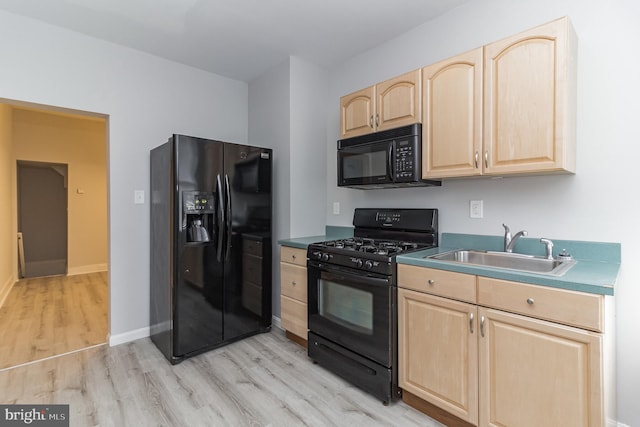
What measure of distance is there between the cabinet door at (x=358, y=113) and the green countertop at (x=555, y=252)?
1.01 metres

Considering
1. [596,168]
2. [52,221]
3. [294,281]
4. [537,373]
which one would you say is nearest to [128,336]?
[294,281]

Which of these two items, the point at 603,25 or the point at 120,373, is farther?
the point at 120,373

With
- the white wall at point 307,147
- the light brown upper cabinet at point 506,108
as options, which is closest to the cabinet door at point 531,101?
the light brown upper cabinet at point 506,108

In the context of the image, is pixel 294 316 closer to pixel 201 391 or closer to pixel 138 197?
pixel 201 391

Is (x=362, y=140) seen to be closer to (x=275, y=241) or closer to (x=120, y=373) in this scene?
(x=275, y=241)

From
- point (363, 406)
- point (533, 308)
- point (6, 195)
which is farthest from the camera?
point (6, 195)

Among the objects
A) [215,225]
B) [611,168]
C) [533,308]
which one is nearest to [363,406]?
[533,308]

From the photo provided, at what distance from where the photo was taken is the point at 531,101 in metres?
1.63

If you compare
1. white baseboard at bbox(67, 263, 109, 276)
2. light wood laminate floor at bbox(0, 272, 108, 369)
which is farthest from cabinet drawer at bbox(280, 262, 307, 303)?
white baseboard at bbox(67, 263, 109, 276)

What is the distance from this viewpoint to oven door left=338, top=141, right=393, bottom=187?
2.25 meters

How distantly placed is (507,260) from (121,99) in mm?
3241

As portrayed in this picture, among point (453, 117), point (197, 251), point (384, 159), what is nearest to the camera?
point (453, 117)

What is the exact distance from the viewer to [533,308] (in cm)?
137

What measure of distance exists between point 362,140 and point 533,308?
59.8 inches
